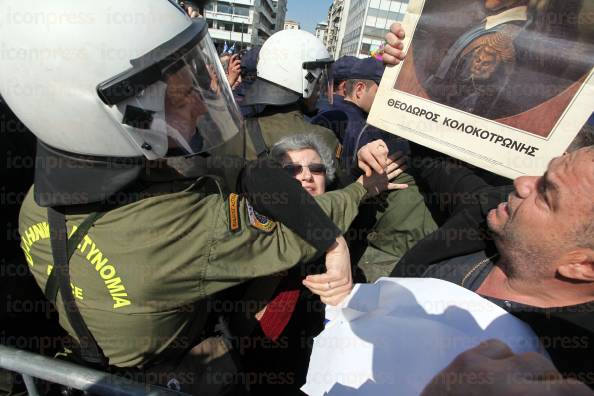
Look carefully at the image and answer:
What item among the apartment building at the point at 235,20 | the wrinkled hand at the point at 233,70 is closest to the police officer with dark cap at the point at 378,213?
the wrinkled hand at the point at 233,70

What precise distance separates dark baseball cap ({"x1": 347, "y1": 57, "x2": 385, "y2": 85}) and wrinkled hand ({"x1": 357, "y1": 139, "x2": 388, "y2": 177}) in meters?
1.15

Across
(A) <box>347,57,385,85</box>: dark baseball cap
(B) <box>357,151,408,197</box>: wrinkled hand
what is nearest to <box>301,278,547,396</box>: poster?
(B) <box>357,151,408,197</box>: wrinkled hand

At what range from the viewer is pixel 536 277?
4.32 feet

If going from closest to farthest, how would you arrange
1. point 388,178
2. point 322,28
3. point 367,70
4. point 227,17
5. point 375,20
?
1. point 388,178
2. point 367,70
3. point 375,20
4. point 227,17
5. point 322,28

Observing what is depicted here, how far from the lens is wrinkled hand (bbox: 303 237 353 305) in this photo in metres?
1.33

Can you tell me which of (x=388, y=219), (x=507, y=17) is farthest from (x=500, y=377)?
(x=388, y=219)

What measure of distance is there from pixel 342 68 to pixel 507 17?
1.92m

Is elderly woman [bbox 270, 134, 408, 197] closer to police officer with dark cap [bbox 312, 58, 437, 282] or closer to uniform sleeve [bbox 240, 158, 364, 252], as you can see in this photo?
police officer with dark cap [bbox 312, 58, 437, 282]

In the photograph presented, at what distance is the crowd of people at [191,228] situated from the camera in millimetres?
1032

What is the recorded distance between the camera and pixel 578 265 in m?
1.22

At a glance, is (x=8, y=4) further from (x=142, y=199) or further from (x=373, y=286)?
(x=373, y=286)

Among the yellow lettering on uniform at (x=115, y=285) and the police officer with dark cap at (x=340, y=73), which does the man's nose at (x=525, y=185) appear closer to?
the yellow lettering on uniform at (x=115, y=285)

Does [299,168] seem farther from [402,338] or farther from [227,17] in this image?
[227,17]

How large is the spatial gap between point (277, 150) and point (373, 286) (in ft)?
4.21
